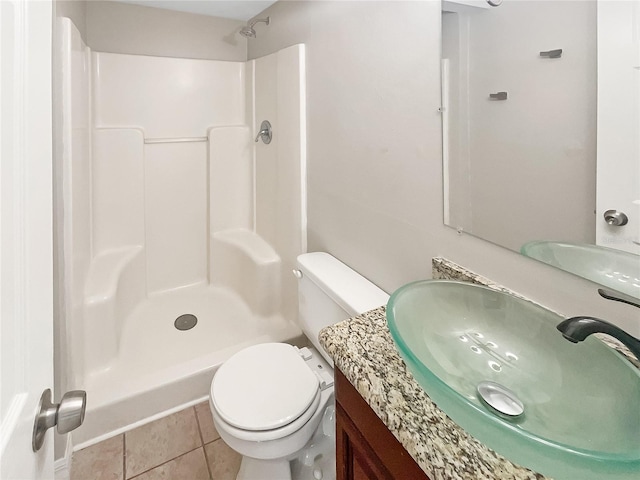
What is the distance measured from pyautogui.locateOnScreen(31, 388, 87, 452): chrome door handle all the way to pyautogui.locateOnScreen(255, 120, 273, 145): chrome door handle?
6.48 feet

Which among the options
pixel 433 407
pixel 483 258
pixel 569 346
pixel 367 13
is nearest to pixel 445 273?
pixel 483 258

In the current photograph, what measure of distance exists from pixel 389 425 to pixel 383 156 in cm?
96

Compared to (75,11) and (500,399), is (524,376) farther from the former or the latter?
(75,11)

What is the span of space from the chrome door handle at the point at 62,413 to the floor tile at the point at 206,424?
51.1 inches

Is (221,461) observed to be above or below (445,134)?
below

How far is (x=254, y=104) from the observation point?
2541mm


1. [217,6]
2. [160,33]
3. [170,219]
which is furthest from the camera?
[170,219]

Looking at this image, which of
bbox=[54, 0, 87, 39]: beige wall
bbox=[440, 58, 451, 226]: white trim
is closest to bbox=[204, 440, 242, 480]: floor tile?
bbox=[440, 58, 451, 226]: white trim

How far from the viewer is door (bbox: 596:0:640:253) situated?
2.36 ft

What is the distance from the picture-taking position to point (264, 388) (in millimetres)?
1339

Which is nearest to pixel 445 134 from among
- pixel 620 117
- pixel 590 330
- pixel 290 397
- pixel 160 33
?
pixel 620 117

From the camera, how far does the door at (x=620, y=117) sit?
72cm

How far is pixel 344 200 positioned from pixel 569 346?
1044 mm

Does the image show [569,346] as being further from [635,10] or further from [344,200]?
[344,200]
